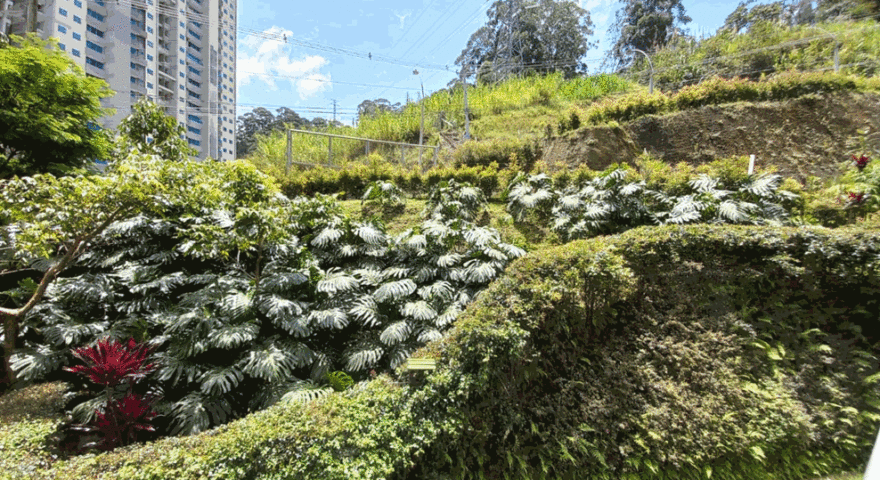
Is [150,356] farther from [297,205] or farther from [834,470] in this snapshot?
[834,470]

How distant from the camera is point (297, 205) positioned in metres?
5.80

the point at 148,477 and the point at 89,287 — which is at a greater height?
the point at 89,287

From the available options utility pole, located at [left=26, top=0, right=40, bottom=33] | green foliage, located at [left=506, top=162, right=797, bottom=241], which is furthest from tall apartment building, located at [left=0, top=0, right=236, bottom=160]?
green foliage, located at [left=506, top=162, right=797, bottom=241]

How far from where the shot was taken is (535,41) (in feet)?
85.8

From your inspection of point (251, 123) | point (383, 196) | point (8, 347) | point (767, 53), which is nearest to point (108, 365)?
point (8, 347)

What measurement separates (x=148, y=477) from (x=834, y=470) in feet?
16.1

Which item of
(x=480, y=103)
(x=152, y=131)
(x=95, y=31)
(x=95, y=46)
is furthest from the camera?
(x=95, y=46)

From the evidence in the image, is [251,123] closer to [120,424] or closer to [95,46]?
[95,46]

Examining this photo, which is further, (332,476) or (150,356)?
(150,356)

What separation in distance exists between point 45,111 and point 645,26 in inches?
951

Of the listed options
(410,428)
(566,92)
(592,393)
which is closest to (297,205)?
(410,428)

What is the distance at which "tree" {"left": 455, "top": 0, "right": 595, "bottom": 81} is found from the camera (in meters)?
24.3

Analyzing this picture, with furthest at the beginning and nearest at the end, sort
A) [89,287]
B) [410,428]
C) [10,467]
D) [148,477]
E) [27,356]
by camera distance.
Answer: [89,287]
[27,356]
[410,428]
[10,467]
[148,477]

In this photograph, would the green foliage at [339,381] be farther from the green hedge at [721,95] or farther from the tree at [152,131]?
the green hedge at [721,95]
